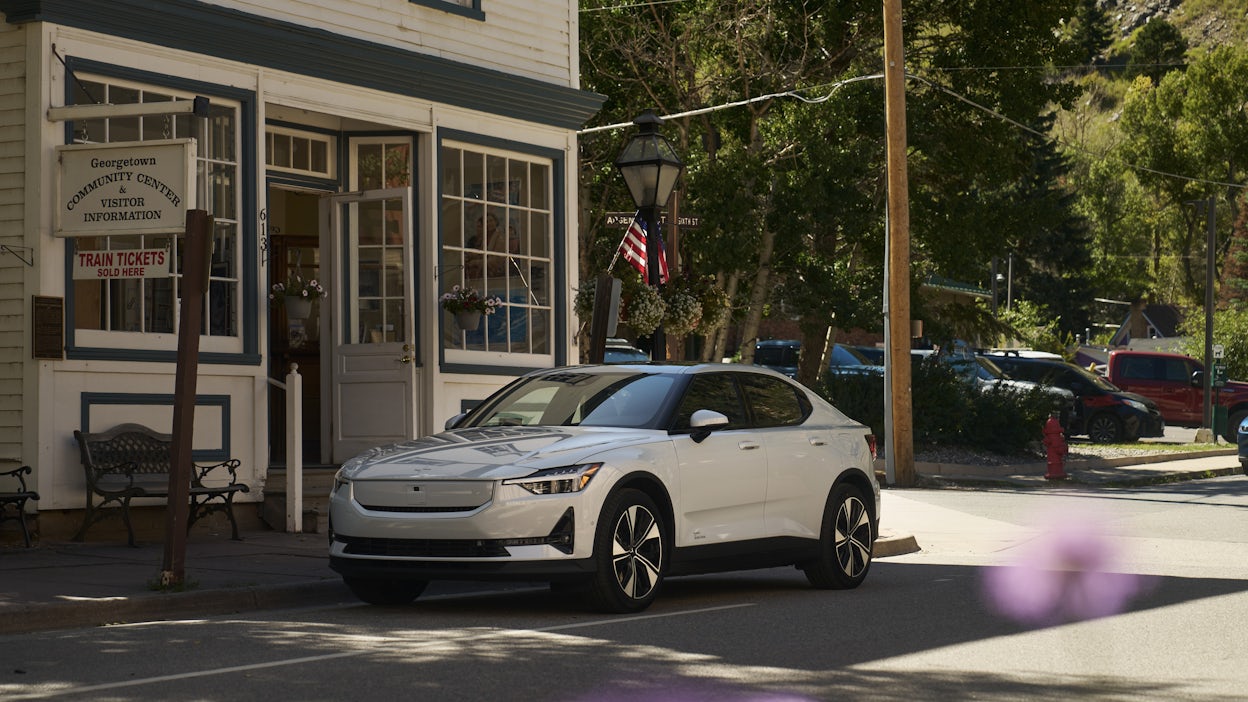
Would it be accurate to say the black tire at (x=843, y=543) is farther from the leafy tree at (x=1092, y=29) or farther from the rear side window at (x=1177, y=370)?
the leafy tree at (x=1092, y=29)

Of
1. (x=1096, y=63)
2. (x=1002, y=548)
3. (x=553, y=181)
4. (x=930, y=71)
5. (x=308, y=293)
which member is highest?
(x=1096, y=63)

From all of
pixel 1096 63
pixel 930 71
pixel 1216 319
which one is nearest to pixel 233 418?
pixel 930 71

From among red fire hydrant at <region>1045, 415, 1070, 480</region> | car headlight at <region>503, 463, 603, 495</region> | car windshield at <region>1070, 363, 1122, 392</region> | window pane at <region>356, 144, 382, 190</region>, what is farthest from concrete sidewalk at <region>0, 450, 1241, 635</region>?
car windshield at <region>1070, 363, 1122, 392</region>

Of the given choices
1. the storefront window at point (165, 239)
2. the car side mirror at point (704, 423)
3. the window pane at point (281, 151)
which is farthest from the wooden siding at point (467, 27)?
the car side mirror at point (704, 423)

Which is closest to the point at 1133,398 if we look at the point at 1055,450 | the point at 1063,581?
the point at 1055,450

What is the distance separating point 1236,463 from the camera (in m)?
29.2

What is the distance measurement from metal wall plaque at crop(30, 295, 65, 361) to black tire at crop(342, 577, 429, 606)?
Result: 11.6 feet

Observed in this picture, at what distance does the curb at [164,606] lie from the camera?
31.1ft

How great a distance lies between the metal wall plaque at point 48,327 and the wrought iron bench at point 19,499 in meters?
0.90

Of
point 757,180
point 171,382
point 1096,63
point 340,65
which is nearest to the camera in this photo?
point 171,382

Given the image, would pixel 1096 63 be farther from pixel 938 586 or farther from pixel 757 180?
pixel 938 586

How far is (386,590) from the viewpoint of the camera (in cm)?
1081

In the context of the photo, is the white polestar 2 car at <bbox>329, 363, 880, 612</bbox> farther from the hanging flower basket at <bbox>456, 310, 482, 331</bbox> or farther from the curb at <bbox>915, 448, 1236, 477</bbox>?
the curb at <bbox>915, 448, 1236, 477</bbox>

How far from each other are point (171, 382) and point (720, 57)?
15970 mm
